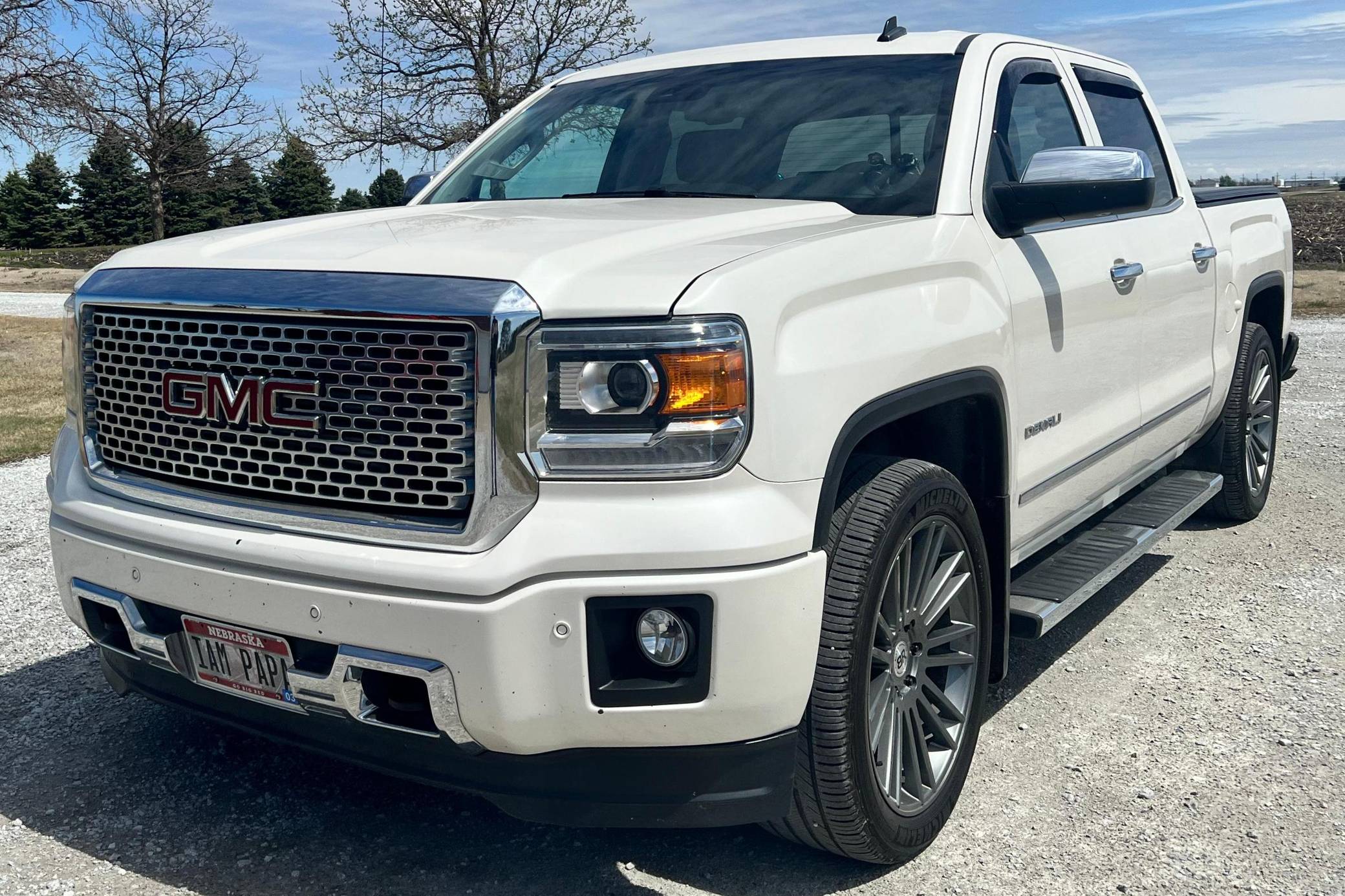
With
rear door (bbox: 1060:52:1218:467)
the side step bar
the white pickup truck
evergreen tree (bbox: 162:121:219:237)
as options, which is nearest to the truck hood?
the white pickup truck

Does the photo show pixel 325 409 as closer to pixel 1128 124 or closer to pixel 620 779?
pixel 620 779

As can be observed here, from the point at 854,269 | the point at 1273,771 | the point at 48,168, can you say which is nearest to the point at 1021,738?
the point at 1273,771

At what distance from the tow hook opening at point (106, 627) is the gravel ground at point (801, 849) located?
503 millimetres

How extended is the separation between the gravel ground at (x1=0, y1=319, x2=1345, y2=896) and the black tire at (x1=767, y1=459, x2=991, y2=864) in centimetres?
18

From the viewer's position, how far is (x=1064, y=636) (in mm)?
4734

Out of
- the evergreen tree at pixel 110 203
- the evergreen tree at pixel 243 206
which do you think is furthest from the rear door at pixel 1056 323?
the evergreen tree at pixel 110 203

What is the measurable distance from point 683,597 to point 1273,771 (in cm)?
208

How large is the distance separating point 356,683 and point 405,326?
721 mm

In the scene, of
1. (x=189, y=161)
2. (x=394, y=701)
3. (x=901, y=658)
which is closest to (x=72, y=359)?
(x=394, y=701)

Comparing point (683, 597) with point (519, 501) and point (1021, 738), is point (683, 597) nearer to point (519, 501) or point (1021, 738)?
point (519, 501)

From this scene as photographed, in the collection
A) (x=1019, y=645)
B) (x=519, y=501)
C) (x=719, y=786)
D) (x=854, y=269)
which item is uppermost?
(x=854, y=269)

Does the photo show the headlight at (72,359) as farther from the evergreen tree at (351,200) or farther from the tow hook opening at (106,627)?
the evergreen tree at (351,200)

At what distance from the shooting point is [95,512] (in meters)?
2.94

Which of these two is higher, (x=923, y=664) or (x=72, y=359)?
(x=72, y=359)
